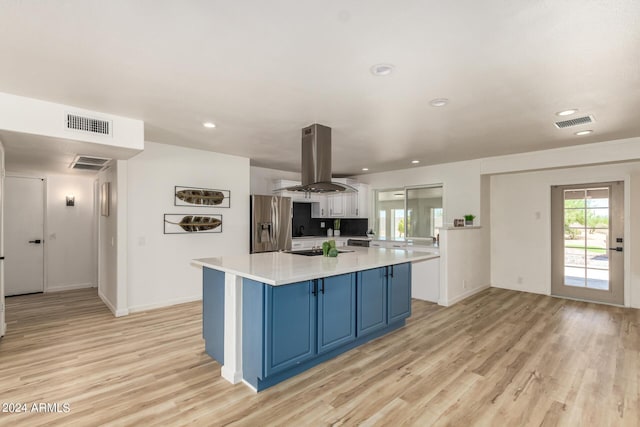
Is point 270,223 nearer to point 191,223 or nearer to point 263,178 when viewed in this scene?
point 263,178

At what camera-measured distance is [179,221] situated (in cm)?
459

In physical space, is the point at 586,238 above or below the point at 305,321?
above

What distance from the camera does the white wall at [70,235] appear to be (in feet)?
18.6

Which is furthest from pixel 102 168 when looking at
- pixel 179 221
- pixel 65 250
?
pixel 65 250

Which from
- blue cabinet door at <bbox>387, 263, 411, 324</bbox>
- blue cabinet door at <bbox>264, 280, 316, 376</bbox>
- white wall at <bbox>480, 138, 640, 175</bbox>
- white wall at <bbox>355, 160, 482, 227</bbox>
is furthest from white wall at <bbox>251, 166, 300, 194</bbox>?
blue cabinet door at <bbox>264, 280, 316, 376</bbox>

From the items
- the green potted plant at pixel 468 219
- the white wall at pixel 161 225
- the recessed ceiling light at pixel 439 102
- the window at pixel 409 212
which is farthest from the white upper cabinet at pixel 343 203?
the recessed ceiling light at pixel 439 102

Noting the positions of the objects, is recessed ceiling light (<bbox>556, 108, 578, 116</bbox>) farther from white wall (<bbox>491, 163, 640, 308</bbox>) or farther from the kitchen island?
white wall (<bbox>491, 163, 640, 308</bbox>)

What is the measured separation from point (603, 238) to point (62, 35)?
6710 millimetres

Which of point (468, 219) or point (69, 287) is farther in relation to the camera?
point (69, 287)

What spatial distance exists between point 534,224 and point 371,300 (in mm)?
3942

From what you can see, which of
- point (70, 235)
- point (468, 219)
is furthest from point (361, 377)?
point (70, 235)

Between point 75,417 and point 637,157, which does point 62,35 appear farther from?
point 637,157

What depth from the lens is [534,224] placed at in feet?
17.8

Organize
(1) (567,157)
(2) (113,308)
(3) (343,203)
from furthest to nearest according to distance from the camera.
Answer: (3) (343,203) < (1) (567,157) < (2) (113,308)
